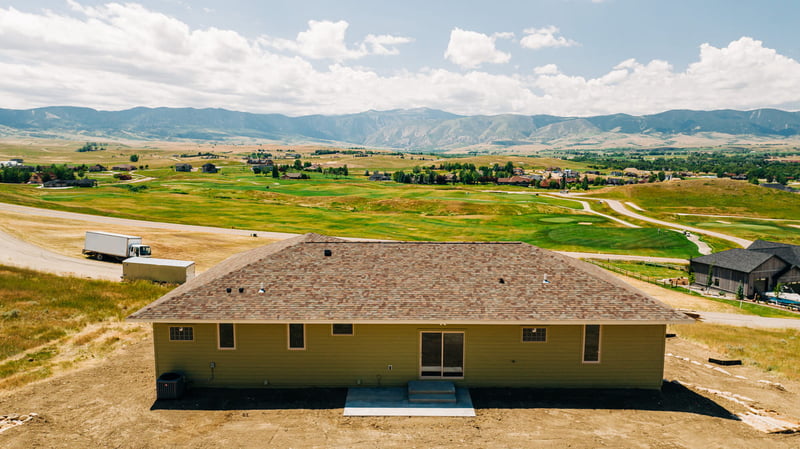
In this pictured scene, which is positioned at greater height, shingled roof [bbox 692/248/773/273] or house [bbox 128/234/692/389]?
house [bbox 128/234/692/389]

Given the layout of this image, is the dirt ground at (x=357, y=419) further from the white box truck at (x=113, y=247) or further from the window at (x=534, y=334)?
the white box truck at (x=113, y=247)

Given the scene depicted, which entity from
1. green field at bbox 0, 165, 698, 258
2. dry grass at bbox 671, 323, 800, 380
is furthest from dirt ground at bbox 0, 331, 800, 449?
green field at bbox 0, 165, 698, 258

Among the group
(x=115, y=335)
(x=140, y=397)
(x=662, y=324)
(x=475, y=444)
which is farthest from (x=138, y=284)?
(x=662, y=324)

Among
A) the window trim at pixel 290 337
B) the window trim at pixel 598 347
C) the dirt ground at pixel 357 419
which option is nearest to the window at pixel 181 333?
the dirt ground at pixel 357 419

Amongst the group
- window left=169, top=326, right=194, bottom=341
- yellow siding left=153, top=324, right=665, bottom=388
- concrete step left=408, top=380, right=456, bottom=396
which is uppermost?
window left=169, top=326, right=194, bottom=341

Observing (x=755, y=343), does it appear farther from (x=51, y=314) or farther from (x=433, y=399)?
(x=51, y=314)

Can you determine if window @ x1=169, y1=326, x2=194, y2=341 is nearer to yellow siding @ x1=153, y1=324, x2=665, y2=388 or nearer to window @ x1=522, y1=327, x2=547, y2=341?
yellow siding @ x1=153, y1=324, x2=665, y2=388
